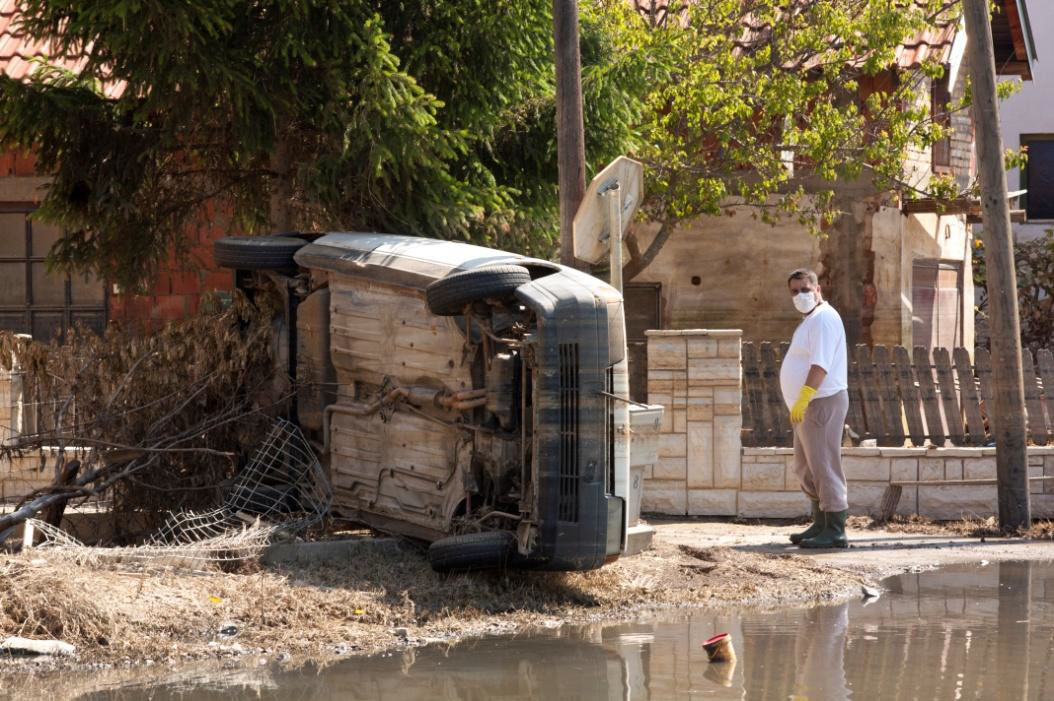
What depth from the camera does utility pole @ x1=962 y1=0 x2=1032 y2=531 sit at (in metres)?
10.8

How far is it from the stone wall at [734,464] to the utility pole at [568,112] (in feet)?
6.02

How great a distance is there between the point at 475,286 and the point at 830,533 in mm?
3776

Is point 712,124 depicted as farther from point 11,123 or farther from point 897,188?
point 11,123

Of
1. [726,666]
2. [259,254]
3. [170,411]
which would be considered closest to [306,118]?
[259,254]

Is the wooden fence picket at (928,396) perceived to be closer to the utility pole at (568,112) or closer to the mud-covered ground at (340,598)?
the mud-covered ground at (340,598)

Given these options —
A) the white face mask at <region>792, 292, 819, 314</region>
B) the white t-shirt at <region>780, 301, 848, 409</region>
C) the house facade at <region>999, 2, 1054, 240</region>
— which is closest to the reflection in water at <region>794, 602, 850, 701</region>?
the white t-shirt at <region>780, 301, 848, 409</region>

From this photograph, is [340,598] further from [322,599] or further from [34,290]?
[34,290]

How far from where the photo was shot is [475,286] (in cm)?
763

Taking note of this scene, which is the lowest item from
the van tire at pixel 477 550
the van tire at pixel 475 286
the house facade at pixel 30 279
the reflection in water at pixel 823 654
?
the reflection in water at pixel 823 654

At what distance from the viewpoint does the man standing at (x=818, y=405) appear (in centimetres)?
975

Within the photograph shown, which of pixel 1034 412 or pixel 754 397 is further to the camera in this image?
pixel 1034 412

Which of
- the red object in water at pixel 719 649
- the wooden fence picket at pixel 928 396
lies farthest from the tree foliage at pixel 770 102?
the red object in water at pixel 719 649

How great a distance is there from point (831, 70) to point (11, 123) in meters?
9.12

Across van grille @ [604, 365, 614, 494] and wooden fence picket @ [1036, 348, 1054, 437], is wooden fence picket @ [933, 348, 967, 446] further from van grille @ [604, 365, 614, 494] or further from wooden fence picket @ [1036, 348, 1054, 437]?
van grille @ [604, 365, 614, 494]
